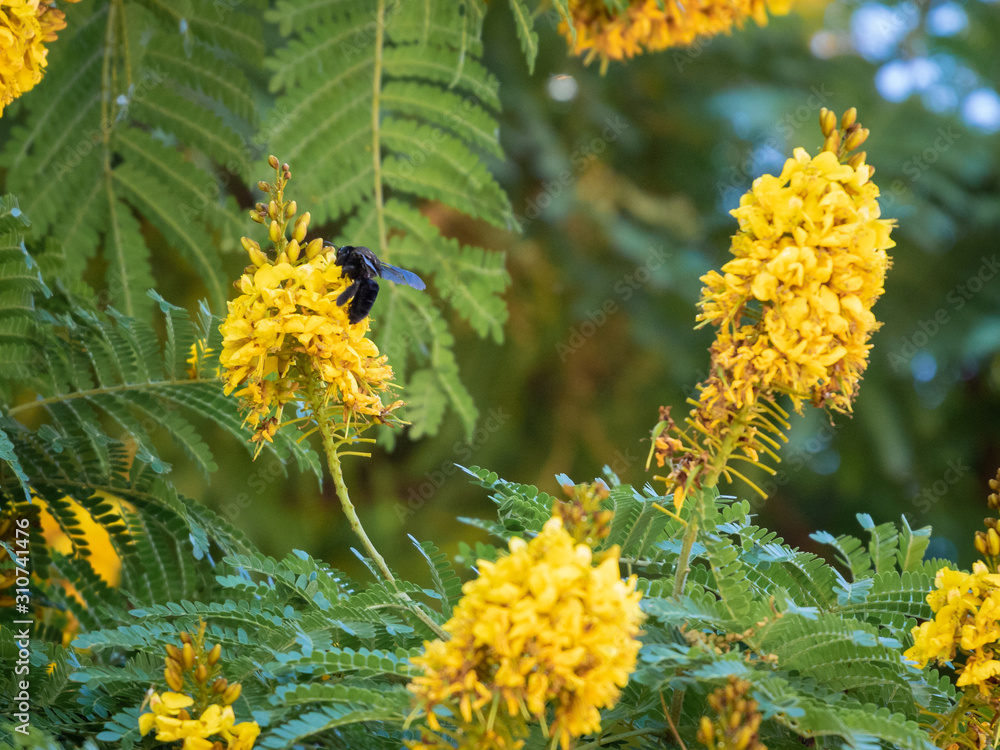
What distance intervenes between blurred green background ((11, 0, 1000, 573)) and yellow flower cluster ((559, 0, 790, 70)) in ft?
4.91

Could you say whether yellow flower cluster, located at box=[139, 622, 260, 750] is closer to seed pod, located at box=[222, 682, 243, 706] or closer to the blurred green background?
seed pod, located at box=[222, 682, 243, 706]

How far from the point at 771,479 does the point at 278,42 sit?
2.20 meters

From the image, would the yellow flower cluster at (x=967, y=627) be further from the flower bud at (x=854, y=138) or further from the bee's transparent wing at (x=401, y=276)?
the bee's transparent wing at (x=401, y=276)

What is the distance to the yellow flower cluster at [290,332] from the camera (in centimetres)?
79

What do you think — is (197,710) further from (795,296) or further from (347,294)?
(795,296)

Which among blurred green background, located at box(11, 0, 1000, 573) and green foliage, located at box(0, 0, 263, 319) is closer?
green foliage, located at box(0, 0, 263, 319)

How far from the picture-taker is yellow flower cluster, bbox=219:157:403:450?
0.79 m

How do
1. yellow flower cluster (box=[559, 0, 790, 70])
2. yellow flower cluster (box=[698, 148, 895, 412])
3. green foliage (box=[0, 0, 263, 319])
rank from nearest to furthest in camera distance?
yellow flower cluster (box=[698, 148, 895, 412]) < yellow flower cluster (box=[559, 0, 790, 70]) < green foliage (box=[0, 0, 263, 319])

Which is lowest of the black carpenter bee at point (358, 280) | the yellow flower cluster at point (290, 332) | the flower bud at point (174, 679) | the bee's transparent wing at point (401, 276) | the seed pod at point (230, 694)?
the flower bud at point (174, 679)

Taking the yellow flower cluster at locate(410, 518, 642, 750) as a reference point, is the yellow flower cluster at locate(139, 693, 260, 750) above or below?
below

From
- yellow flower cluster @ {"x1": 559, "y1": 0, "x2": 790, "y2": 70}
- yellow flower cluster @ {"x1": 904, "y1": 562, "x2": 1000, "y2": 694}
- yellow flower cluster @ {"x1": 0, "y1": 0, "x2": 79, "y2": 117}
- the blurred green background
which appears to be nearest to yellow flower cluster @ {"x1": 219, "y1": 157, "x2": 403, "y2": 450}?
yellow flower cluster @ {"x1": 0, "y1": 0, "x2": 79, "y2": 117}

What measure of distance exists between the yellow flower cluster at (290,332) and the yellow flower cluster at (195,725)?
0.25 metres

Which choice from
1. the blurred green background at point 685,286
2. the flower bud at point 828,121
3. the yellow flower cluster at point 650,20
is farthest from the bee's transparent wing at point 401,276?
the blurred green background at point 685,286

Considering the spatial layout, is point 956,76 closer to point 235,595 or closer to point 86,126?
point 86,126
